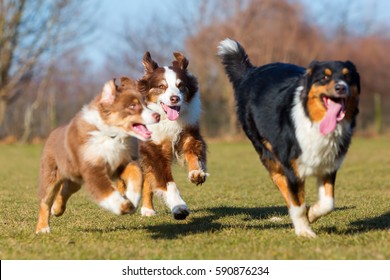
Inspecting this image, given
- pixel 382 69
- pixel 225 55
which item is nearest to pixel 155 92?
pixel 225 55

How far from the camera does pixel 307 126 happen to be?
600cm

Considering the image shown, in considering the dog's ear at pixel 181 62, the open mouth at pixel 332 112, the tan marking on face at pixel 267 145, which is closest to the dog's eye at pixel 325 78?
the open mouth at pixel 332 112

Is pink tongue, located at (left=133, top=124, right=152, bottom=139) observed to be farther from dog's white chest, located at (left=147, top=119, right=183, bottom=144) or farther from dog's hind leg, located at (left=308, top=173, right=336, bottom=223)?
dog's hind leg, located at (left=308, top=173, right=336, bottom=223)

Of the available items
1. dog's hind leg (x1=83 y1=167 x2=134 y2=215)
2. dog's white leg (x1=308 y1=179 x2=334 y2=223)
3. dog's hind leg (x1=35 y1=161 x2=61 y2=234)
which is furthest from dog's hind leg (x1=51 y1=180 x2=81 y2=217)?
dog's white leg (x1=308 y1=179 x2=334 y2=223)

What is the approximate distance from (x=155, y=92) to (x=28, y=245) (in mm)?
2541

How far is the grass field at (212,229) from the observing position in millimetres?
5285

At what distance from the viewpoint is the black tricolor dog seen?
19.0 ft

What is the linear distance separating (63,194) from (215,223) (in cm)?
175

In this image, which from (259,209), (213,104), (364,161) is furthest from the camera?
(213,104)

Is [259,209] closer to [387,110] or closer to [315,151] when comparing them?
[315,151]

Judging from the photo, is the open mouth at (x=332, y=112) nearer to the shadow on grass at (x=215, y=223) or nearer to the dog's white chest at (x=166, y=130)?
the shadow on grass at (x=215, y=223)

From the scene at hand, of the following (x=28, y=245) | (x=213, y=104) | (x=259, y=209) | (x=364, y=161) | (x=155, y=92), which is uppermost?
(x=155, y=92)

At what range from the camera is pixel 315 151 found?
603cm

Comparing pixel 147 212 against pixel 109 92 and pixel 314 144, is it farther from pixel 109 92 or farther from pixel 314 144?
pixel 314 144
